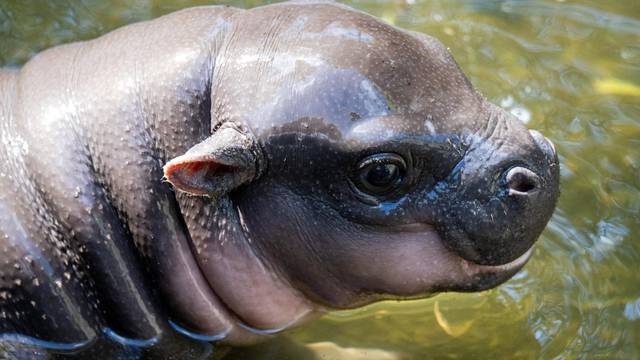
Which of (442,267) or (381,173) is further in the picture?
(442,267)

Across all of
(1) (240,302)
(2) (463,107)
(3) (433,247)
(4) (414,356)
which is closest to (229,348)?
(1) (240,302)

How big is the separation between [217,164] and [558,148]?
3197 millimetres

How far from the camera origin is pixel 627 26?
25.9 ft

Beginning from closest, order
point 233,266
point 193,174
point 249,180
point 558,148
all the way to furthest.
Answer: point 193,174, point 249,180, point 233,266, point 558,148

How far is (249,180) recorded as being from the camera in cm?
446

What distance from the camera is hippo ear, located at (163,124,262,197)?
418cm

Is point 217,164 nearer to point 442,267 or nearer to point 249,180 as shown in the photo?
point 249,180

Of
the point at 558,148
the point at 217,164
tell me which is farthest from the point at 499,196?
the point at 558,148

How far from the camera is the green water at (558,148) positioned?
558cm

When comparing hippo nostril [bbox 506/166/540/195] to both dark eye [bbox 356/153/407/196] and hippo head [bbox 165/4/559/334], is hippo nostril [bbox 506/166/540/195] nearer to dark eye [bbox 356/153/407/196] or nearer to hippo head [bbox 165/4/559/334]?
hippo head [bbox 165/4/559/334]

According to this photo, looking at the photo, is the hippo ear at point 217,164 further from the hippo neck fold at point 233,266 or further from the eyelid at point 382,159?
the eyelid at point 382,159

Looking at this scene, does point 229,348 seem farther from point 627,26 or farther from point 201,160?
point 627,26

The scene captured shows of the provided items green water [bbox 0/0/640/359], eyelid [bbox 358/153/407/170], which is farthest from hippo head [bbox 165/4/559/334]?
green water [bbox 0/0/640/359]

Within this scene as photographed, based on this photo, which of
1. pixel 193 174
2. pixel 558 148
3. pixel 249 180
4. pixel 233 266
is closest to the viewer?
pixel 193 174
